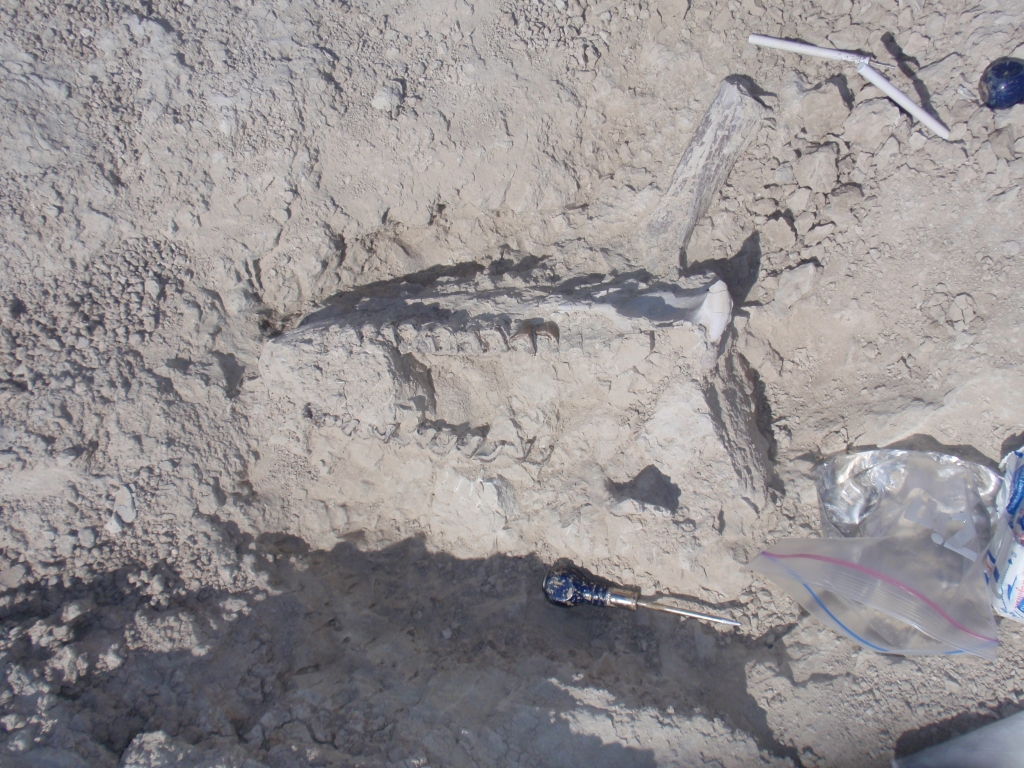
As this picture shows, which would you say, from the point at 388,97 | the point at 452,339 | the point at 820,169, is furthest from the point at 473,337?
the point at 820,169

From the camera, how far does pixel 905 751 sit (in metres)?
2.04

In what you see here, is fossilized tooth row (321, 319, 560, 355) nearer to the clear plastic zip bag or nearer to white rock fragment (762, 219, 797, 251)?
white rock fragment (762, 219, 797, 251)

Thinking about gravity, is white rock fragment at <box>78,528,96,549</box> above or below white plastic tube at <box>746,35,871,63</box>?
below

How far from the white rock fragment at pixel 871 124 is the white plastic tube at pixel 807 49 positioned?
0.21 meters

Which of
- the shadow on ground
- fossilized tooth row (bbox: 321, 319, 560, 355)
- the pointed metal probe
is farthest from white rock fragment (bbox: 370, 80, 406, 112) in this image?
the pointed metal probe

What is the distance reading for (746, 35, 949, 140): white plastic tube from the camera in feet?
7.64

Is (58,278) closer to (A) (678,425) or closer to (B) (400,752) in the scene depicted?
(B) (400,752)

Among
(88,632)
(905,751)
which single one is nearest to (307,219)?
(88,632)

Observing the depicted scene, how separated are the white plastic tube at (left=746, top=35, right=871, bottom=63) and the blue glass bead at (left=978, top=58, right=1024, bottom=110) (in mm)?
462

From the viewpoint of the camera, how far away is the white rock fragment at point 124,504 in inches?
82.3

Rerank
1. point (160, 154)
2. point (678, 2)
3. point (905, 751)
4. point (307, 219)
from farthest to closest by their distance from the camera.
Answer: point (678, 2), point (307, 219), point (160, 154), point (905, 751)

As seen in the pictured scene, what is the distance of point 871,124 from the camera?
2441 mm

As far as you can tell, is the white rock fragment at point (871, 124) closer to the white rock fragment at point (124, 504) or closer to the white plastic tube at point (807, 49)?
the white plastic tube at point (807, 49)

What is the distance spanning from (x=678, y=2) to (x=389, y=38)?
4.33 feet
